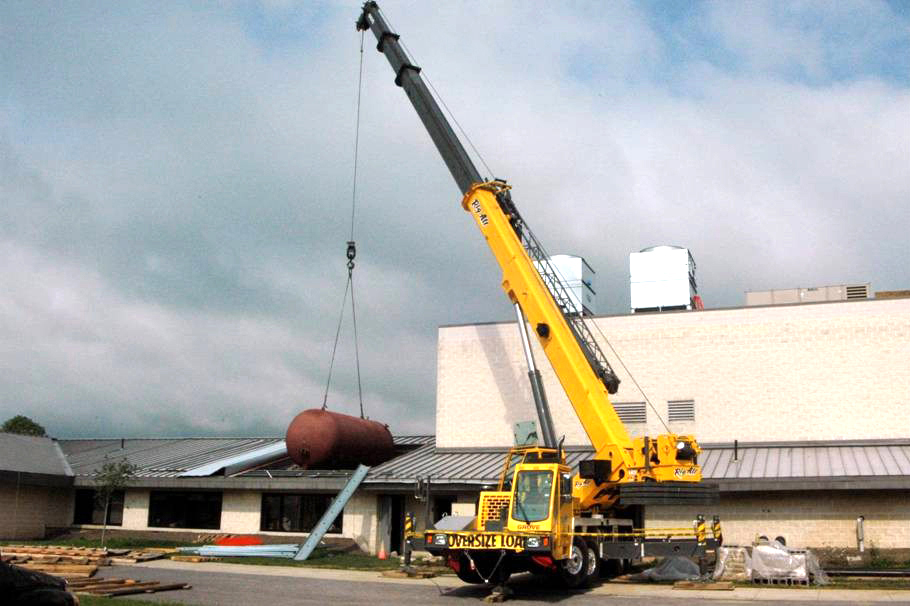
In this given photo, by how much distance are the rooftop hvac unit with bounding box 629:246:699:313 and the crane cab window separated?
1617 centimetres

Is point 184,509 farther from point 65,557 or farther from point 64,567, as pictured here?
point 64,567

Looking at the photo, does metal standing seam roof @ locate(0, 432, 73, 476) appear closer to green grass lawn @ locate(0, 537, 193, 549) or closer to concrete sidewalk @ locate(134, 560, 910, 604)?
green grass lawn @ locate(0, 537, 193, 549)

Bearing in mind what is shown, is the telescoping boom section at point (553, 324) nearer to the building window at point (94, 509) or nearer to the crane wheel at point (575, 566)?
the crane wheel at point (575, 566)

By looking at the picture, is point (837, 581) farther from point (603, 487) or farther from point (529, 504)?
point (529, 504)

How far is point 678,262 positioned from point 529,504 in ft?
58.4

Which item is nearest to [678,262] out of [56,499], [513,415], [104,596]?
[513,415]

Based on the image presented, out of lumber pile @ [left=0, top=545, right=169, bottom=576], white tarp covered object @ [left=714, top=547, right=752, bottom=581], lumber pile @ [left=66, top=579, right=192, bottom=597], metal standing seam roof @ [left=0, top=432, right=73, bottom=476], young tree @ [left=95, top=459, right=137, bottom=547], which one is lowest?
lumber pile @ [left=0, top=545, right=169, bottom=576]

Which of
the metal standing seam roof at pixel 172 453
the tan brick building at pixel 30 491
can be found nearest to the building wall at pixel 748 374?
the metal standing seam roof at pixel 172 453

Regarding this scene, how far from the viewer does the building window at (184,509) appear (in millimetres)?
33469

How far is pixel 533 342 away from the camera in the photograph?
1329 inches

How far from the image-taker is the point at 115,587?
57.8 ft

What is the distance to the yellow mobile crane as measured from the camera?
18.6 m

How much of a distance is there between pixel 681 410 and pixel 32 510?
26.0 m

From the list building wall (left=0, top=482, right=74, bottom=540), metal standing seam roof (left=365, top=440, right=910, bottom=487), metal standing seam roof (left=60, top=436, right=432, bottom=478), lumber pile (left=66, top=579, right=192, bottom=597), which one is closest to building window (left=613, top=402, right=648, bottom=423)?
metal standing seam roof (left=365, top=440, right=910, bottom=487)
